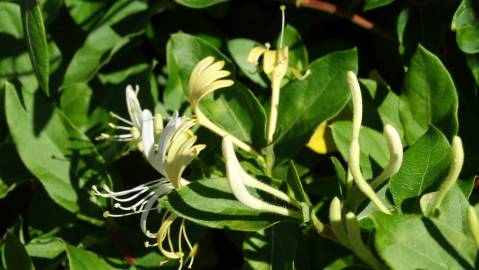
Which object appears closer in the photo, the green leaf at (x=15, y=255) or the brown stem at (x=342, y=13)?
the green leaf at (x=15, y=255)

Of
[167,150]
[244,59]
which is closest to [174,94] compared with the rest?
[244,59]

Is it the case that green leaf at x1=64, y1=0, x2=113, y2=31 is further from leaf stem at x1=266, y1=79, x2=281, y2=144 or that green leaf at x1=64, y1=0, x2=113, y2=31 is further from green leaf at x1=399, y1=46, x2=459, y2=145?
green leaf at x1=399, y1=46, x2=459, y2=145

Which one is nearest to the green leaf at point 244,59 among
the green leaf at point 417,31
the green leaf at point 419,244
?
the green leaf at point 417,31

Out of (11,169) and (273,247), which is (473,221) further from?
(11,169)

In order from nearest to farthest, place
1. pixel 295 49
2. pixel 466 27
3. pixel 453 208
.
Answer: pixel 453 208 < pixel 466 27 < pixel 295 49

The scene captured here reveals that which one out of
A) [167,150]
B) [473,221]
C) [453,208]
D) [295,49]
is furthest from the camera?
[295,49]

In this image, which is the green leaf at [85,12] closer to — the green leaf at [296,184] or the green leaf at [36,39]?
the green leaf at [36,39]
